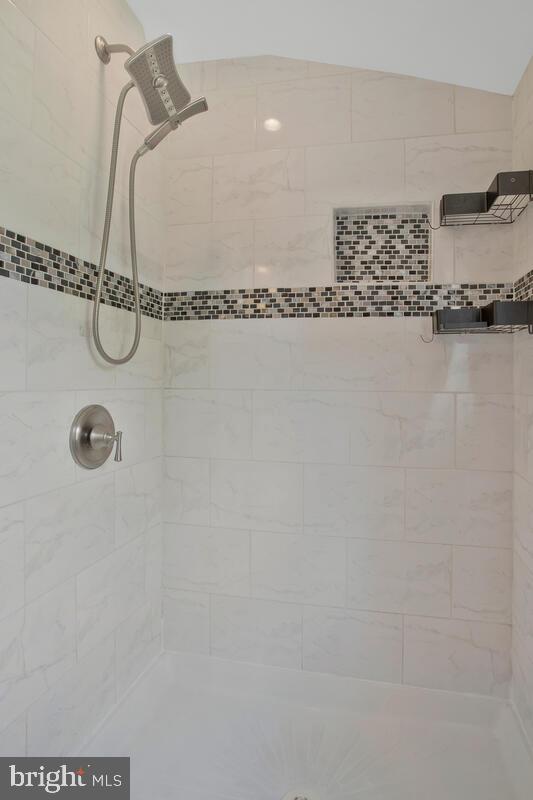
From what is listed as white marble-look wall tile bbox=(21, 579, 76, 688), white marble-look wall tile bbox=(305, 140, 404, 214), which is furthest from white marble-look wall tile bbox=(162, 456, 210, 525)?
white marble-look wall tile bbox=(305, 140, 404, 214)

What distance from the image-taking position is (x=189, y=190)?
201cm

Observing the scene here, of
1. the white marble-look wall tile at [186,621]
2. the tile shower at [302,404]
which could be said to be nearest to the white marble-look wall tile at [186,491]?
the tile shower at [302,404]

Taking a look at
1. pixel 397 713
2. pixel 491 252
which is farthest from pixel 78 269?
pixel 397 713

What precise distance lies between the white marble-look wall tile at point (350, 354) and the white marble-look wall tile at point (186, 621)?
1.00 meters

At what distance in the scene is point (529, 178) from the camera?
1471 mm

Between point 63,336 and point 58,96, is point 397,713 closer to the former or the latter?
point 63,336

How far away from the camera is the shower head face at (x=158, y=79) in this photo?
1354mm

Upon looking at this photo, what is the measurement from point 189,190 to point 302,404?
1.00 meters

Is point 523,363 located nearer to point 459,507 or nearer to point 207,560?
point 459,507

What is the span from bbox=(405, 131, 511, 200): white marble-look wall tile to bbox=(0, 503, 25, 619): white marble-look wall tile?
1706 millimetres

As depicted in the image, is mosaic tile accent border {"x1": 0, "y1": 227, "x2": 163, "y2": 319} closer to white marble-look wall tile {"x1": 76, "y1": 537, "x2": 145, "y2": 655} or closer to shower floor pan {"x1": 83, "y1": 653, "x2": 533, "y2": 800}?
white marble-look wall tile {"x1": 76, "y1": 537, "x2": 145, "y2": 655}

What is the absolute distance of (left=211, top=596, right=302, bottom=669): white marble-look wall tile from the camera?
1.94 m

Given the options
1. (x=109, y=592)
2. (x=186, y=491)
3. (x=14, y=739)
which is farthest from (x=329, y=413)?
(x=14, y=739)

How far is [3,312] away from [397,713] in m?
1.90
